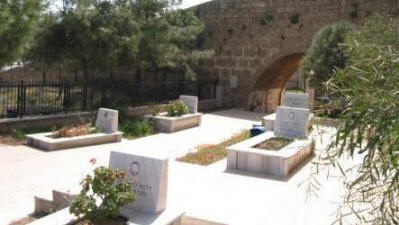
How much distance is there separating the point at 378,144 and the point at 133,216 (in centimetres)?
334

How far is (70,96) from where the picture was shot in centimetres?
1330

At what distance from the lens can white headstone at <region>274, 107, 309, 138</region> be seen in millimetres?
10305

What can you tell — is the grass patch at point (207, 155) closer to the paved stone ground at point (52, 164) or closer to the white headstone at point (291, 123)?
the paved stone ground at point (52, 164)

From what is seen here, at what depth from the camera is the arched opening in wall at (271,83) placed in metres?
19.2

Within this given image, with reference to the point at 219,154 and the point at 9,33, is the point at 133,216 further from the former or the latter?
the point at 9,33

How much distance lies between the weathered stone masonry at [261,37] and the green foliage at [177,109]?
6341 millimetres

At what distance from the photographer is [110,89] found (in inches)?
559

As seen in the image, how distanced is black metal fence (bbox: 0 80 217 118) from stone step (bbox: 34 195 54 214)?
5905mm

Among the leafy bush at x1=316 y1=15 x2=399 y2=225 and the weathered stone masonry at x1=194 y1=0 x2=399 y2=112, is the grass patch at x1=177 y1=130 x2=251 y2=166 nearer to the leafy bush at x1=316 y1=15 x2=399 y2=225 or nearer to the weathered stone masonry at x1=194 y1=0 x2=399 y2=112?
the leafy bush at x1=316 y1=15 x2=399 y2=225

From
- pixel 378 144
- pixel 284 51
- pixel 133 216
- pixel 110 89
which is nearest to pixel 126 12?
pixel 110 89

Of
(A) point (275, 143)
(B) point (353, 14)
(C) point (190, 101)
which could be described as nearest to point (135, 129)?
(C) point (190, 101)

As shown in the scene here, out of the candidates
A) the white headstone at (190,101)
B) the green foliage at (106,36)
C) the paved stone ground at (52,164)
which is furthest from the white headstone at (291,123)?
the green foliage at (106,36)

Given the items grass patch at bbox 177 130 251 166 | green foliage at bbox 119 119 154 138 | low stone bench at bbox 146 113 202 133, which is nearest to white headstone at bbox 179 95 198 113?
low stone bench at bbox 146 113 202 133

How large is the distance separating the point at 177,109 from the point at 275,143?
4.68 meters
